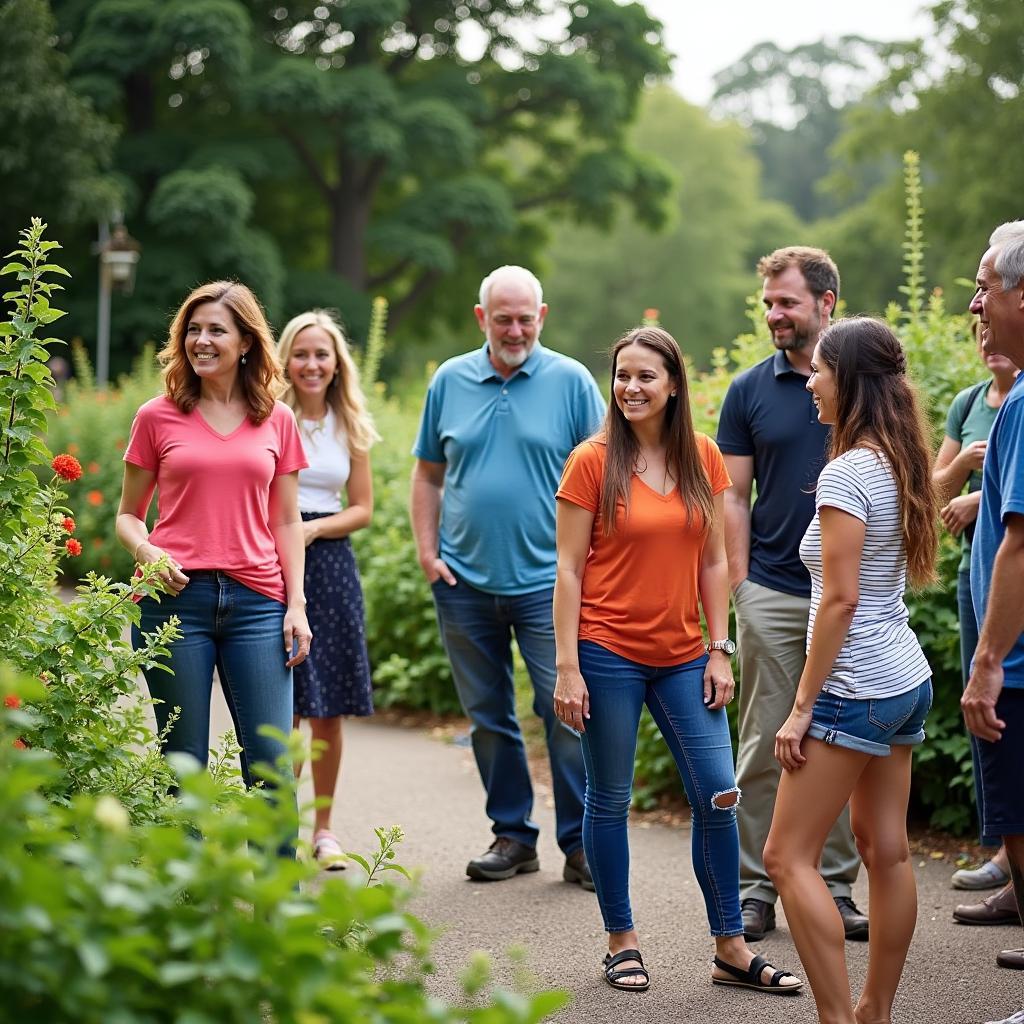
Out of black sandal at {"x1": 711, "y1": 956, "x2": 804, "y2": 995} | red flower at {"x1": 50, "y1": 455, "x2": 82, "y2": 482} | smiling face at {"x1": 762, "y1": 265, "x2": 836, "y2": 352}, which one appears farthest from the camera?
smiling face at {"x1": 762, "y1": 265, "x2": 836, "y2": 352}

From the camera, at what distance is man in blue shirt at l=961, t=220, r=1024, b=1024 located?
3514mm

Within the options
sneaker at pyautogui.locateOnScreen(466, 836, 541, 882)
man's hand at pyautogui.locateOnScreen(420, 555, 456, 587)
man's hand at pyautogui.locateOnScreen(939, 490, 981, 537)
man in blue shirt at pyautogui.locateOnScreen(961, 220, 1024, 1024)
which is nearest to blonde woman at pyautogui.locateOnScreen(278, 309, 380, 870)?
man's hand at pyautogui.locateOnScreen(420, 555, 456, 587)

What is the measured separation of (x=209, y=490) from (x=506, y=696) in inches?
72.3

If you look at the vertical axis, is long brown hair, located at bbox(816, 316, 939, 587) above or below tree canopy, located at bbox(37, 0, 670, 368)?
below

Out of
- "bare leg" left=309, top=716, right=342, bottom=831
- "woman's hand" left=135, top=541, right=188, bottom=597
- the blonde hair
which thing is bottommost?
"bare leg" left=309, top=716, right=342, bottom=831

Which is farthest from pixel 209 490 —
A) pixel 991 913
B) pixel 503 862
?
pixel 991 913

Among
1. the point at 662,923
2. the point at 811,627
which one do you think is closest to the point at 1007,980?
the point at 662,923

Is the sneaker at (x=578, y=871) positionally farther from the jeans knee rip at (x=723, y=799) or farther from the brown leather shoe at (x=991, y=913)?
the brown leather shoe at (x=991, y=913)

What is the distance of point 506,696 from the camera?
580 cm

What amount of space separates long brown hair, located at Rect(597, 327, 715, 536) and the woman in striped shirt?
69 cm

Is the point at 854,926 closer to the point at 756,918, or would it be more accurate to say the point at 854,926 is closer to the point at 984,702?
the point at 756,918

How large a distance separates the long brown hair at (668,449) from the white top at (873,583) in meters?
0.74

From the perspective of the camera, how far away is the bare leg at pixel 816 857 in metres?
3.60

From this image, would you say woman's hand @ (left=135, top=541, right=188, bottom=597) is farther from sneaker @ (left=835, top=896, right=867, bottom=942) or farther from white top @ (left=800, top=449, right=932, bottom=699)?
sneaker @ (left=835, top=896, right=867, bottom=942)
